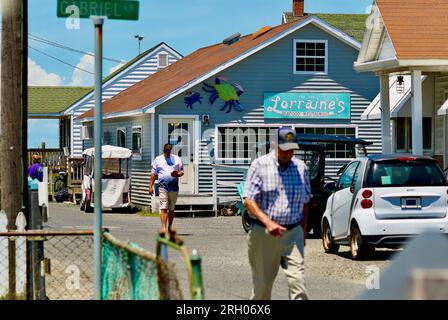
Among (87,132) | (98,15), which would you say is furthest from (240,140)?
(98,15)

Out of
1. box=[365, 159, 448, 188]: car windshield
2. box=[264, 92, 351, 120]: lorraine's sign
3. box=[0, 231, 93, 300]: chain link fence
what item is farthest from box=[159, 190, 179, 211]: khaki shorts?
box=[264, 92, 351, 120]: lorraine's sign

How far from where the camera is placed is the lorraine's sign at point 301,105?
34438 mm

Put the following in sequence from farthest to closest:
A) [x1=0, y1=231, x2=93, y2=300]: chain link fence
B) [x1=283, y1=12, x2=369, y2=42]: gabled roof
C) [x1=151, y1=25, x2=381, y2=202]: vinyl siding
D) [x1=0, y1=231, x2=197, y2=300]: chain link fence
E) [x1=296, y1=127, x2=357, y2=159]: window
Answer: [x1=283, y1=12, x2=369, y2=42]: gabled roof → [x1=296, y1=127, x2=357, y2=159]: window → [x1=151, y1=25, x2=381, y2=202]: vinyl siding → [x1=0, y1=231, x2=93, y2=300]: chain link fence → [x1=0, y1=231, x2=197, y2=300]: chain link fence

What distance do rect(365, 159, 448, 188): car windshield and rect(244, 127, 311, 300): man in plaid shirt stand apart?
23.5 ft

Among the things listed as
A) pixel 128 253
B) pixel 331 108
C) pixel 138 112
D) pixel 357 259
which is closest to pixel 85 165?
pixel 138 112

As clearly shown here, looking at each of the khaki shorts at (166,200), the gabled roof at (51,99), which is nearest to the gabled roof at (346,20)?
the gabled roof at (51,99)

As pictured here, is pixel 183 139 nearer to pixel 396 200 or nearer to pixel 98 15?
pixel 396 200

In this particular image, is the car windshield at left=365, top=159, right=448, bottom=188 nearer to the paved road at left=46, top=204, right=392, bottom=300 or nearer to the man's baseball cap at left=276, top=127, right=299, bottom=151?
the paved road at left=46, top=204, right=392, bottom=300

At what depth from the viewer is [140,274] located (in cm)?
712

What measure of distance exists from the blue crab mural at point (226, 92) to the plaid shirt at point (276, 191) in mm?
24220

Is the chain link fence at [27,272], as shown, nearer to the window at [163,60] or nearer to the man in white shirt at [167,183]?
the man in white shirt at [167,183]

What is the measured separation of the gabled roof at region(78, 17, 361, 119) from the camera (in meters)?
33.6

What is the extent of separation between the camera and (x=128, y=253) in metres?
7.62
